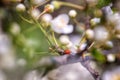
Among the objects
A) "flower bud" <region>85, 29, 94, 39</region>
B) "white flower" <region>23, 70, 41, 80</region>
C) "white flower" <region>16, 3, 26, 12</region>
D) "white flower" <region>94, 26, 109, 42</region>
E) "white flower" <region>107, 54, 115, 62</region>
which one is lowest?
"white flower" <region>107, 54, 115, 62</region>

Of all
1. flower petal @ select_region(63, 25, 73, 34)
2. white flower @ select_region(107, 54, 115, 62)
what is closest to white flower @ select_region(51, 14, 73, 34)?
flower petal @ select_region(63, 25, 73, 34)

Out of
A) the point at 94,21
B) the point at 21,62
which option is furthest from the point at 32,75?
the point at 94,21

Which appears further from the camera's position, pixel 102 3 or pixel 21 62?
pixel 102 3

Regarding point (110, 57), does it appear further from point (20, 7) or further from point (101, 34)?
point (20, 7)

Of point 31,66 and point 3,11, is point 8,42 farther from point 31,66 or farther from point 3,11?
point 3,11

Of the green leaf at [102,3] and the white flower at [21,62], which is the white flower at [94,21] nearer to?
the green leaf at [102,3]

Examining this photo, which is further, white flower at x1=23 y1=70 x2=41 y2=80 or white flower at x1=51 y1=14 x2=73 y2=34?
white flower at x1=51 y1=14 x2=73 y2=34

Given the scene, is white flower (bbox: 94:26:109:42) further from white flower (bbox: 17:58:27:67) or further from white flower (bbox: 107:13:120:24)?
white flower (bbox: 17:58:27:67)

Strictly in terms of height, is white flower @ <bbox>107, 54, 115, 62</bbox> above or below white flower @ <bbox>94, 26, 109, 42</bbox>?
below

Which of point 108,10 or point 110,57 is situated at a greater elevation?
point 108,10
